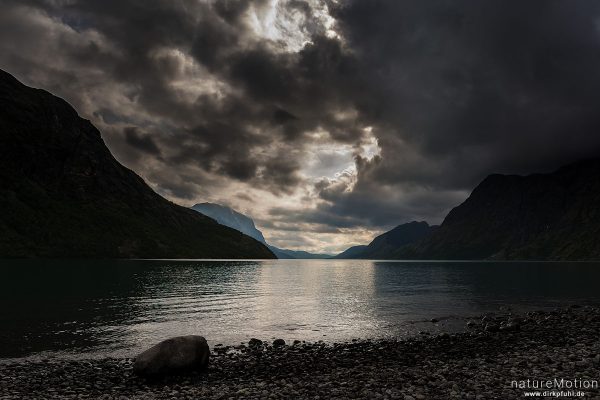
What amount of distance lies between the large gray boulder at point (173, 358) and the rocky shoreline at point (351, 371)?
76 cm

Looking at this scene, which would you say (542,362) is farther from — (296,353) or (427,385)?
(296,353)

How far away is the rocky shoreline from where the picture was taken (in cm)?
2041

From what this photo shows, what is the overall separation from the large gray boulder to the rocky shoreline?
763 mm

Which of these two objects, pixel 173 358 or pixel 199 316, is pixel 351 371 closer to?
pixel 173 358

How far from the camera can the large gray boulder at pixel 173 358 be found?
24.7 m

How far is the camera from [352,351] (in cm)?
3244

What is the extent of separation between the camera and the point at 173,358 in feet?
82.6

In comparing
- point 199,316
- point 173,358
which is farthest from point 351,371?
point 199,316

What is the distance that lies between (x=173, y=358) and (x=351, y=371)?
39.1ft

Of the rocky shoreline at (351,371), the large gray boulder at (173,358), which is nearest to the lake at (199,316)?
the rocky shoreline at (351,371)

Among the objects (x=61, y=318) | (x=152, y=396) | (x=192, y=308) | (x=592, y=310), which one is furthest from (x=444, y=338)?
(x=61, y=318)

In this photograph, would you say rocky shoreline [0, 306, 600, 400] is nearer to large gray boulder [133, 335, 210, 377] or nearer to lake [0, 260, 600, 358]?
large gray boulder [133, 335, 210, 377]

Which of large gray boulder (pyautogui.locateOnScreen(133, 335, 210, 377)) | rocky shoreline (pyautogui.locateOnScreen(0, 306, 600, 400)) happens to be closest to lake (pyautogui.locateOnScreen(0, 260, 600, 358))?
rocky shoreline (pyautogui.locateOnScreen(0, 306, 600, 400))

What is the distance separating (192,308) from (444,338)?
37.1m
